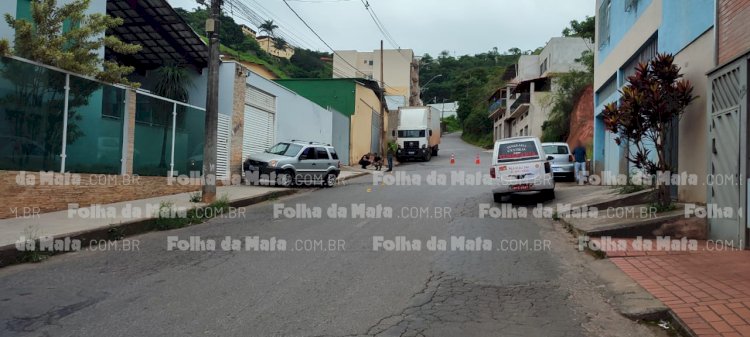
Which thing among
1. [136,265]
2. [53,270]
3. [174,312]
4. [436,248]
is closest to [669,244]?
[436,248]

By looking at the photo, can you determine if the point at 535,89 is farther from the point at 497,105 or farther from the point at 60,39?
the point at 60,39

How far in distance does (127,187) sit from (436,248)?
8489mm

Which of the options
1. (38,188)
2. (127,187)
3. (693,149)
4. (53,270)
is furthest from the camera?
(127,187)

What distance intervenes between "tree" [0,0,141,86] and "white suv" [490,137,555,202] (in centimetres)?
972

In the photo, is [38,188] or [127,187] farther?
[127,187]

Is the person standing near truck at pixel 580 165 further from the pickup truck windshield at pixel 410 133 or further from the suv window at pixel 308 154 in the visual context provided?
the pickup truck windshield at pixel 410 133

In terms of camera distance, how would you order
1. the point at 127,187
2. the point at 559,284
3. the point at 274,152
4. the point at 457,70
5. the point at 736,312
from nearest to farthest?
the point at 736,312, the point at 559,284, the point at 127,187, the point at 274,152, the point at 457,70

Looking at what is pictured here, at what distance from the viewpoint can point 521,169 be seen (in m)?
14.0

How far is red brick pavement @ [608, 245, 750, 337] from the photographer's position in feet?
15.4

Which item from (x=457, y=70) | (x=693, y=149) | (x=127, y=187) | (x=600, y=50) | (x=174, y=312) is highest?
(x=457, y=70)

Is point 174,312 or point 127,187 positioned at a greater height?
point 127,187

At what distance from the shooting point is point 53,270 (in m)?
6.98

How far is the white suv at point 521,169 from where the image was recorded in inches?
551

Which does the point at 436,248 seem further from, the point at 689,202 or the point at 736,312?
the point at 689,202
